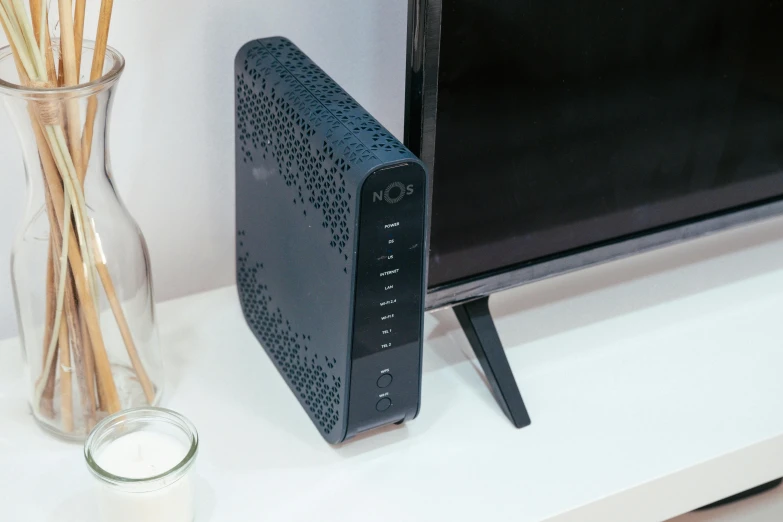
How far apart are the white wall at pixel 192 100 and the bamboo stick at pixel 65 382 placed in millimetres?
188

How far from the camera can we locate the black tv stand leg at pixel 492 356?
2.86ft

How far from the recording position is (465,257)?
2.83 feet

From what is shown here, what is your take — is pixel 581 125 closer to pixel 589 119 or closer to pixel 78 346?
pixel 589 119

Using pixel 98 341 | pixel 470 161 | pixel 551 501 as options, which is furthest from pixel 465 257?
pixel 98 341

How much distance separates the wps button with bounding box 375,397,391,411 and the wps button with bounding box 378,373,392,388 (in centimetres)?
2

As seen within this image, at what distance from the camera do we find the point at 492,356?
891mm

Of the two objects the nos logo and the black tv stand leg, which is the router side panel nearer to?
the nos logo

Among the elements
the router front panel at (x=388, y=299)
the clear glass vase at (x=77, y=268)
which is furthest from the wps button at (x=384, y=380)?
the clear glass vase at (x=77, y=268)

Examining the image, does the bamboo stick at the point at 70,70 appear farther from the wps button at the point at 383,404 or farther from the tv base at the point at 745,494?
the tv base at the point at 745,494

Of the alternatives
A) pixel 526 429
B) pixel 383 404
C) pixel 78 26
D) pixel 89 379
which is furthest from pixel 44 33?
pixel 526 429

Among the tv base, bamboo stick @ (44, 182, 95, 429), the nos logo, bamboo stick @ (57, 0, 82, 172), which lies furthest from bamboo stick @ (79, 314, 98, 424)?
the tv base

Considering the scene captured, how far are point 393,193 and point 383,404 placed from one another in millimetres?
203

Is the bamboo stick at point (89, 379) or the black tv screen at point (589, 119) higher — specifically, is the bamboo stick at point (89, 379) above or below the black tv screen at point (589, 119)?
below

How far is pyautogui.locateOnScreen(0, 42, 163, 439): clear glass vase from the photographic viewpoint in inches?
28.0
